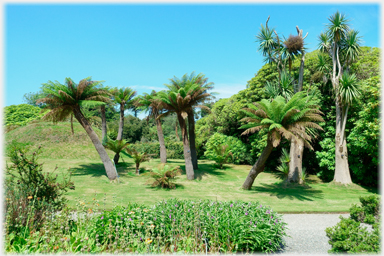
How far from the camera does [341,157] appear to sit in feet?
48.1

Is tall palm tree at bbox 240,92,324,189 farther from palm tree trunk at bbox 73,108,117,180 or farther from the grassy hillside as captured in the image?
the grassy hillside

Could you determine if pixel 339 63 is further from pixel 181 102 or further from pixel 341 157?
pixel 181 102

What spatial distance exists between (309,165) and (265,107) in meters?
10.8

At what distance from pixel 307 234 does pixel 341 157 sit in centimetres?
1112

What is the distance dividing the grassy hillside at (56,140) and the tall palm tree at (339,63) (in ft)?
62.2

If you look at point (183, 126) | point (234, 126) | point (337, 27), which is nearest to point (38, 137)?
point (183, 126)

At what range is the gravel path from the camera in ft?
15.8

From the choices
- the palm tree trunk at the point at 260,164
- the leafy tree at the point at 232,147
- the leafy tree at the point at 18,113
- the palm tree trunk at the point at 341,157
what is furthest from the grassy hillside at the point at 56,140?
the leafy tree at the point at 18,113

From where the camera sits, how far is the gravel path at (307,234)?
190 inches

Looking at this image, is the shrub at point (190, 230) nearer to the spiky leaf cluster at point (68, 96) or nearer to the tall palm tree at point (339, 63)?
the spiky leaf cluster at point (68, 96)

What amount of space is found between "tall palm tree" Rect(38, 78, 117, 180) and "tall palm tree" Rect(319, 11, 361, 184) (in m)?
13.5

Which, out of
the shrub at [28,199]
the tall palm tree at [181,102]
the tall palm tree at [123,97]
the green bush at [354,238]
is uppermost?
the tall palm tree at [123,97]

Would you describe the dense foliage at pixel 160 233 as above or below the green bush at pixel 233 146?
below

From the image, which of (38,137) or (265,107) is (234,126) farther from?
(38,137)
